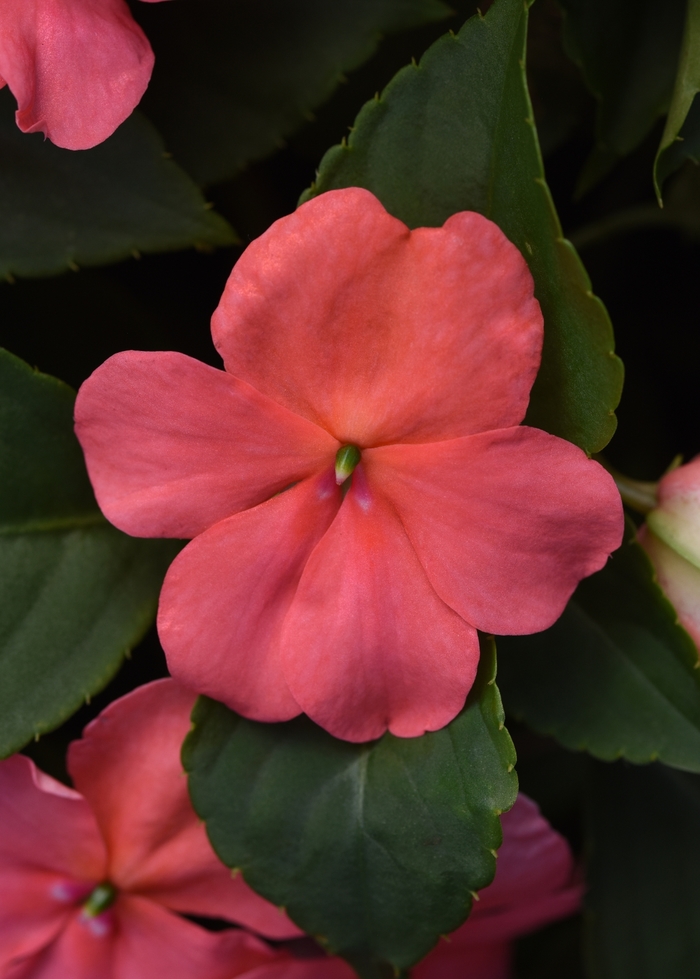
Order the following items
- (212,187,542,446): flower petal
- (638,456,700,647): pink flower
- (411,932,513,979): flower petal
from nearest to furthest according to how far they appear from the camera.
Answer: (212,187,542,446): flower petal
(638,456,700,647): pink flower
(411,932,513,979): flower petal

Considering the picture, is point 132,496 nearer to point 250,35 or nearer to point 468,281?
point 468,281

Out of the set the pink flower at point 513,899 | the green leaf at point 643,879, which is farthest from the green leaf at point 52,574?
the green leaf at point 643,879

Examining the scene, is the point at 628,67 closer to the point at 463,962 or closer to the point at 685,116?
the point at 685,116

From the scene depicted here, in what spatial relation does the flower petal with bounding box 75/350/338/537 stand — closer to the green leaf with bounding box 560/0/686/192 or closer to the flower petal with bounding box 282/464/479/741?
the flower petal with bounding box 282/464/479/741

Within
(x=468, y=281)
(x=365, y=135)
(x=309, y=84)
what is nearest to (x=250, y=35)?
(x=309, y=84)

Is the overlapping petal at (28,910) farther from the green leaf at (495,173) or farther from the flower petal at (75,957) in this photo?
the green leaf at (495,173)

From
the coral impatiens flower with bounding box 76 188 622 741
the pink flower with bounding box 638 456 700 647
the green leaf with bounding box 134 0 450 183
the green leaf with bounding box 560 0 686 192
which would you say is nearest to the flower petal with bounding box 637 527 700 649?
the pink flower with bounding box 638 456 700 647

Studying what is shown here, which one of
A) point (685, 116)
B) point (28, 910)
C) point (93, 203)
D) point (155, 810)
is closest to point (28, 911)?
point (28, 910)
